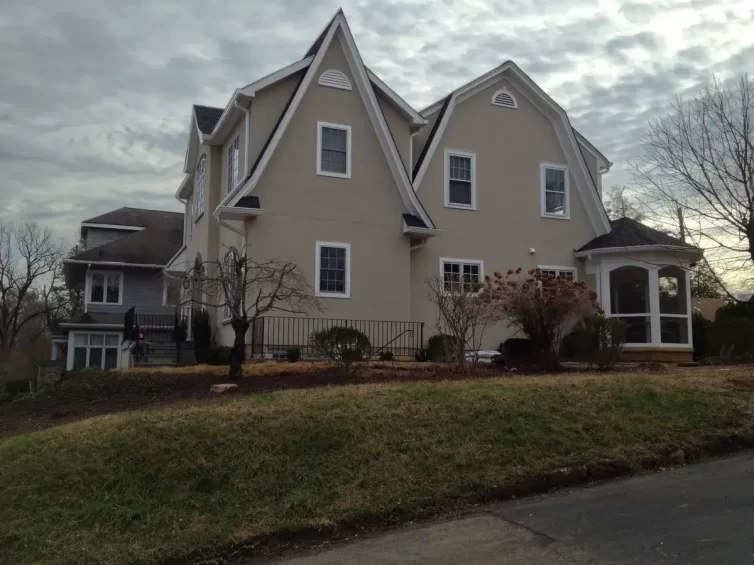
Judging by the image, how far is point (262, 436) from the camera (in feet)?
27.8

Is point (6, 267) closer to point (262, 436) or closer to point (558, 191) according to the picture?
point (558, 191)

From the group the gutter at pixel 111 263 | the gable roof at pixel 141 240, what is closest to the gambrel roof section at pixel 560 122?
the gutter at pixel 111 263

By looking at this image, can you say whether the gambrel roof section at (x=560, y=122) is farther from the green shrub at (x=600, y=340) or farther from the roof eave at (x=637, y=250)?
the green shrub at (x=600, y=340)

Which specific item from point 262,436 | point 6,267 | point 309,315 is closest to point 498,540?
point 262,436

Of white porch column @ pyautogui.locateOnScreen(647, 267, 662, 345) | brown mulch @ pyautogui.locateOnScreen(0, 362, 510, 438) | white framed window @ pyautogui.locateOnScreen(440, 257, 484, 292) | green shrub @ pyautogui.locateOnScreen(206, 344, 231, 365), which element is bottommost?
brown mulch @ pyautogui.locateOnScreen(0, 362, 510, 438)

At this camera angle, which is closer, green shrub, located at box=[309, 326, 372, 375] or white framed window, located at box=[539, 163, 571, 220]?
green shrub, located at box=[309, 326, 372, 375]

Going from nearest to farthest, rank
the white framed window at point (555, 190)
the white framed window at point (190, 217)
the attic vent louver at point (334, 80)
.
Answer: the attic vent louver at point (334, 80) < the white framed window at point (555, 190) < the white framed window at point (190, 217)

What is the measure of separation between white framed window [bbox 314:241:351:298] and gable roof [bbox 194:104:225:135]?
243 inches

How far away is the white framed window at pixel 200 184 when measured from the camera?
2234cm

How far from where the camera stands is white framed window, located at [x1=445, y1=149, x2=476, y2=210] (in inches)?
821

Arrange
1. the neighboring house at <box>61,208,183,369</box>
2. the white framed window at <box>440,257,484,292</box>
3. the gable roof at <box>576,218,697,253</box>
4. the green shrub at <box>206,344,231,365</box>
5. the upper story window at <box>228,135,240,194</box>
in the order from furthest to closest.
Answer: the neighboring house at <box>61,208,183,369</box>, the white framed window at <box>440,257,484,292</box>, the gable roof at <box>576,218,697,253</box>, the upper story window at <box>228,135,240,194</box>, the green shrub at <box>206,344,231,365</box>

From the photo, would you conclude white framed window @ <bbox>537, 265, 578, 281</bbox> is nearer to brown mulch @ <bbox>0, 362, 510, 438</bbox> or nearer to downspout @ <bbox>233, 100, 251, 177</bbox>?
brown mulch @ <bbox>0, 362, 510, 438</bbox>

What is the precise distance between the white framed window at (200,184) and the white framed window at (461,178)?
7456 mm

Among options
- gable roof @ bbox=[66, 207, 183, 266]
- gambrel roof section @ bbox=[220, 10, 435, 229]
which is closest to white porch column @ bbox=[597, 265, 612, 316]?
gambrel roof section @ bbox=[220, 10, 435, 229]
